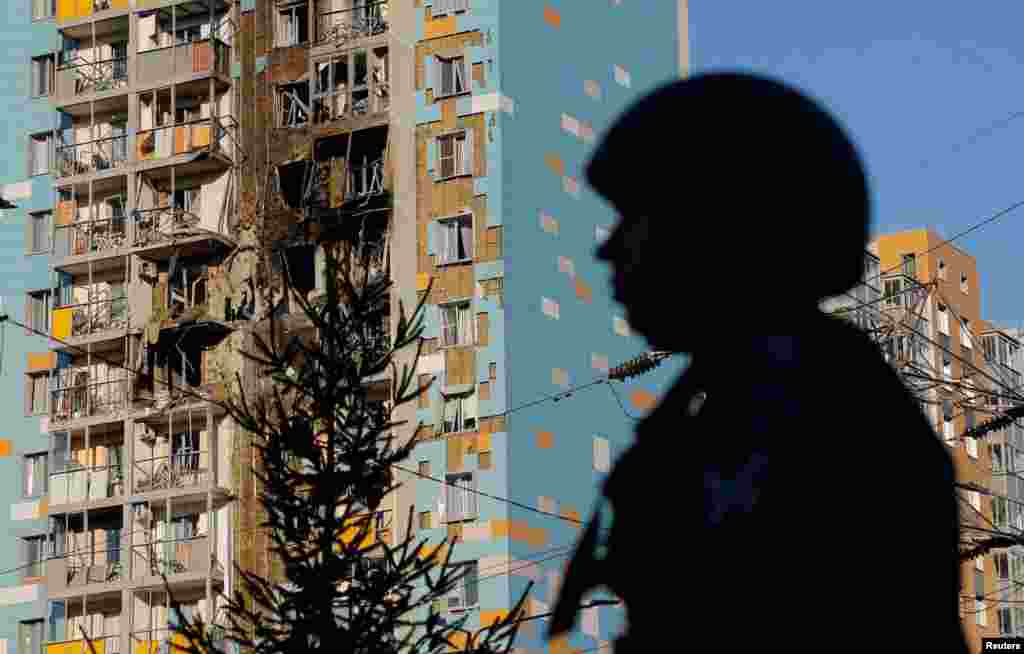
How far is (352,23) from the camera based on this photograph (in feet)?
218

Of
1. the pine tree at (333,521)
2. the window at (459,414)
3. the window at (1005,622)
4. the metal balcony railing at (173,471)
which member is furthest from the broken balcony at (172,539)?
the window at (1005,622)

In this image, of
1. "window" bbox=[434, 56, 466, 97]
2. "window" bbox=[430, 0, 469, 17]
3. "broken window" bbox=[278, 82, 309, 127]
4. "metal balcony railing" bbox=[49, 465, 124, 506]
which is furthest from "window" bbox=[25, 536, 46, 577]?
"window" bbox=[430, 0, 469, 17]

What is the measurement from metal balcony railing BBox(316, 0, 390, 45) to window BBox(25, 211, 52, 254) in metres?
10.6

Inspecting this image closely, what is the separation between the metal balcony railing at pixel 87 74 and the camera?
70312 millimetres

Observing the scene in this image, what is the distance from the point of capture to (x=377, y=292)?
22.3 metres

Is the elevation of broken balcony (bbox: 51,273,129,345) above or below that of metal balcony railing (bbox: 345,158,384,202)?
below

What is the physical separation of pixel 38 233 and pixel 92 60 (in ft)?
17.8

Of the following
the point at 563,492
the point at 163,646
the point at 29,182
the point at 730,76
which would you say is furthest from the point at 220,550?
the point at 730,76

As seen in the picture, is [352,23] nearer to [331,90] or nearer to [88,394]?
[331,90]

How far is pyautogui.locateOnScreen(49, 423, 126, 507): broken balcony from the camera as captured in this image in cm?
6650

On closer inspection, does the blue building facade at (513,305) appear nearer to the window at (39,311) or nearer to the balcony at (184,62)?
the balcony at (184,62)

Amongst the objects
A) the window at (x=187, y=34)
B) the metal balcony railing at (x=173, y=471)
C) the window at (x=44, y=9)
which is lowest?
the metal balcony railing at (x=173, y=471)

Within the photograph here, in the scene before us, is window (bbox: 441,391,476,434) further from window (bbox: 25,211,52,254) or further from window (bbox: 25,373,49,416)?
window (bbox: 25,211,52,254)

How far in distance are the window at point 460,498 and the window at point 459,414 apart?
127 cm
